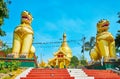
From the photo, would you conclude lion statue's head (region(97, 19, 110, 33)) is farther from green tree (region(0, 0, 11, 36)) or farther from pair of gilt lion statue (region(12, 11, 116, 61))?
green tree (region(0, 0, 11, 36))

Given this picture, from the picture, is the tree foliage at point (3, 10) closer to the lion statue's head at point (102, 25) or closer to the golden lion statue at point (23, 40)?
the golden lion statue at point (23, 40)

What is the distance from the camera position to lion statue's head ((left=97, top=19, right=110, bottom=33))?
982 inches

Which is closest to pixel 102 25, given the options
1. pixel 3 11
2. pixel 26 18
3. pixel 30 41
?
pixel 30 41

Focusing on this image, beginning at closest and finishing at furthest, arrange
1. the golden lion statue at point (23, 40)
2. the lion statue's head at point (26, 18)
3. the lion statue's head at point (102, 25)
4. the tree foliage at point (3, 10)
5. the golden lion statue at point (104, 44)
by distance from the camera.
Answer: the tree foliage at point (3, 10)
the golden lion statue at point (23, 40)
the golden lion statue at point (104, 44)
the lion statue's head at point (26, 18)
the lion statue's head at point (102, 25)

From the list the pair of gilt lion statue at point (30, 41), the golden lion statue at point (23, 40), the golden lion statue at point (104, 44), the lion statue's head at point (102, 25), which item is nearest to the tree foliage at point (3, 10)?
the pair of gilt lion statue at point (30, 41)

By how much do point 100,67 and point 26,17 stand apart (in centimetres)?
727

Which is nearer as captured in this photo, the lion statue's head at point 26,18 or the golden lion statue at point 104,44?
the golden lion statue at point 104,44

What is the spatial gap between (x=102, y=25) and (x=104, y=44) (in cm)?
189

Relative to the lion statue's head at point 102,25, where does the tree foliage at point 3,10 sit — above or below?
below

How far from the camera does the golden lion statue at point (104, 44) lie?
23869 millimetres

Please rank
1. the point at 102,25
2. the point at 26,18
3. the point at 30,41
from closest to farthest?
the point at 30,41 → the point at 26,18 → the point at 102,25

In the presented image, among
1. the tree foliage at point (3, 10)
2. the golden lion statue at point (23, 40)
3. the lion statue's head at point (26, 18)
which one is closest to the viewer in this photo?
the tree foliage at point (3, 10)

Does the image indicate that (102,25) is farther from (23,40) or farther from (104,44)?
(23,40)

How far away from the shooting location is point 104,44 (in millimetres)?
23938
